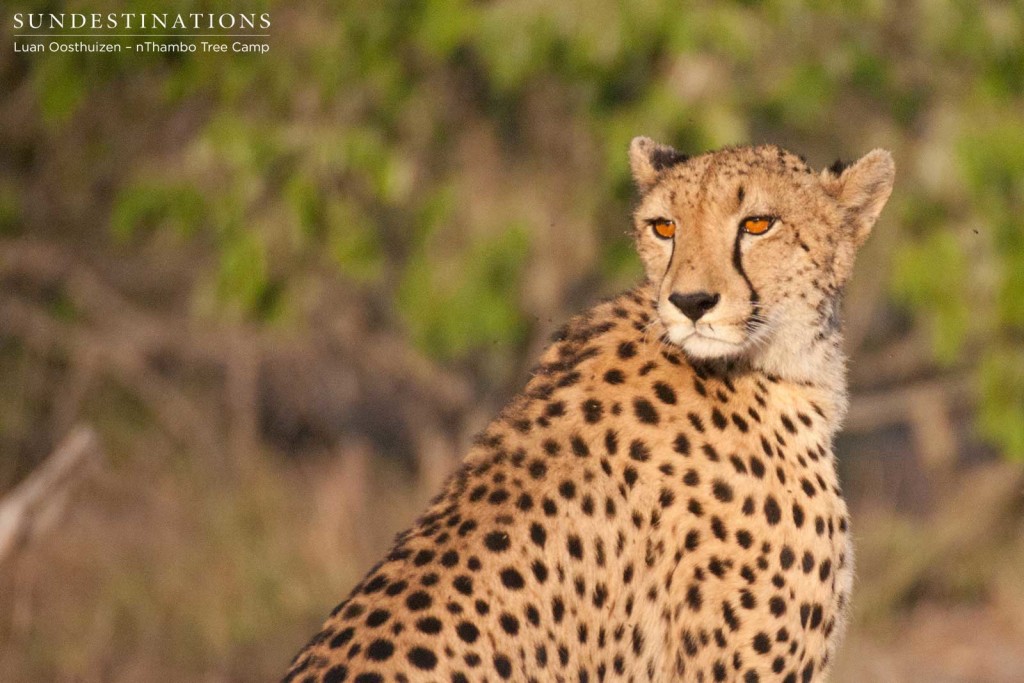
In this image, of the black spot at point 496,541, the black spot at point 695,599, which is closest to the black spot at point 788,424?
the black spot at point 695,599

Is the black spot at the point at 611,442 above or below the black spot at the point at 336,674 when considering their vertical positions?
above

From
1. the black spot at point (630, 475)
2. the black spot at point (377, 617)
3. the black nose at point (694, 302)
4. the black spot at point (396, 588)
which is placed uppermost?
the black nose at point (694, 302)

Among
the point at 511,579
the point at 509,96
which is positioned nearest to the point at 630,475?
the point at 511,579

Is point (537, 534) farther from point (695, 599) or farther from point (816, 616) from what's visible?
point (816, 616)

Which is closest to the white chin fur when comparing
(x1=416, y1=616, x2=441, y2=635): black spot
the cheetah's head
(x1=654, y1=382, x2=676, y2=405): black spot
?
the cheetah's head

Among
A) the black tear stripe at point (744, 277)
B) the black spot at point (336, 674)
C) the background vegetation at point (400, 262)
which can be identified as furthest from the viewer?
the background vegetation at point (400, 262)

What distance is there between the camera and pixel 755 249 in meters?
3.28

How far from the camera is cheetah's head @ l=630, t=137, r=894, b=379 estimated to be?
10.4ft

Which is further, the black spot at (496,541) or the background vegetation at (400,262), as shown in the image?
the background vegetation at (400,262)

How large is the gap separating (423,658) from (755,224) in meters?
1.15

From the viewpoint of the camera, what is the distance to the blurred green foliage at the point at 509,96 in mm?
6098

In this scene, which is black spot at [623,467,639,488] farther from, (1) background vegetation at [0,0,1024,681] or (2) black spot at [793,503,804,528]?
(1) background vegetation at [0,0,1024,681]

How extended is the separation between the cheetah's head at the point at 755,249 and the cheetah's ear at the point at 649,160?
0.06m

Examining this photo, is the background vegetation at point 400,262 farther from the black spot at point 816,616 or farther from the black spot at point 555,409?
the black spot at point 816,616
